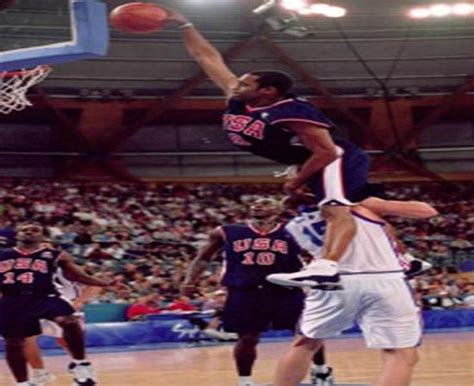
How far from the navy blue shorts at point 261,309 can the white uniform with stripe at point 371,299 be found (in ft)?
10.1

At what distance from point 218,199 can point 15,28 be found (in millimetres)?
14936

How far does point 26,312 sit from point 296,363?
350 cm

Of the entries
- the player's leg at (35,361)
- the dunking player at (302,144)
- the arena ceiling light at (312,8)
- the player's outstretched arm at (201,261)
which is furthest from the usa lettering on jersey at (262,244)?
the arena ceiling light at (312,8)

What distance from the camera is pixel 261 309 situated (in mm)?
8086

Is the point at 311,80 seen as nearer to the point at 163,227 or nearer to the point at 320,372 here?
the point at 163,227

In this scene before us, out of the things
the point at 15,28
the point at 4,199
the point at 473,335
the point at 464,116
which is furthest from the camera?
the point at 464,116

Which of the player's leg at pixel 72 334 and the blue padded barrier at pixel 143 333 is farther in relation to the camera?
the blue padded barrier at pixel 143 333

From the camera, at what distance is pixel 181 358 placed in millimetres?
12156

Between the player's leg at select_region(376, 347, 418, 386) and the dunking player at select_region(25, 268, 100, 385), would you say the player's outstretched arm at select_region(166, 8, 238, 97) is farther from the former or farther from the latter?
the dunking player at select_region(25, 268, 100, 385)

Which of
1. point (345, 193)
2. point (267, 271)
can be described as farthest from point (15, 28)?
point (345, 193)

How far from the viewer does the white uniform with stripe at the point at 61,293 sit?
27.2 feet

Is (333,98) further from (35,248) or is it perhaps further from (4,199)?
(35,248)

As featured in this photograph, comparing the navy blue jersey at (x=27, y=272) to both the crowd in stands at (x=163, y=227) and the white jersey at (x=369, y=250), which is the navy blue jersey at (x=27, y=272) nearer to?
the white jersey at (x=369, y=250)

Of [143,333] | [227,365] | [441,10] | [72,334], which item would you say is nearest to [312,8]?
[441,10]
